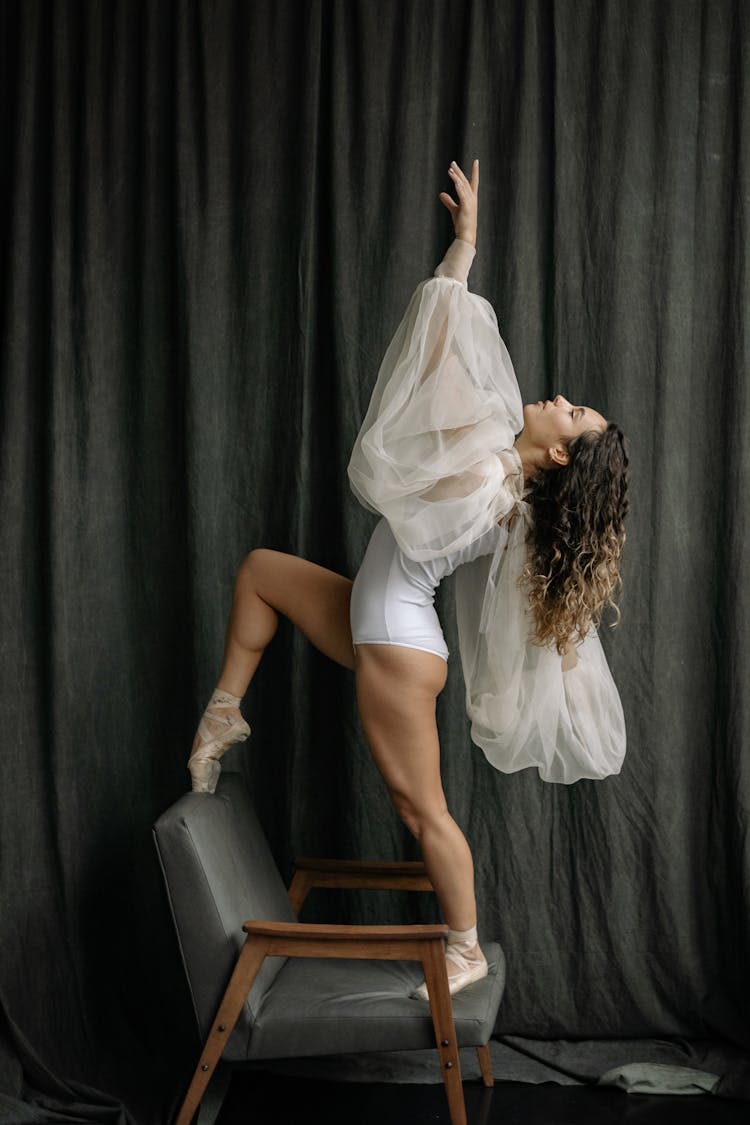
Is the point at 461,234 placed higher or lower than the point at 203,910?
higher

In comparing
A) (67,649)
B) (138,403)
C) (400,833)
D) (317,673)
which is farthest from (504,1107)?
(138,403)

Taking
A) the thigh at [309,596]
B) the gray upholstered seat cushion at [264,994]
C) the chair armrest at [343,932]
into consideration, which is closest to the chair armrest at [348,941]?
the chair armrest at [343,932]

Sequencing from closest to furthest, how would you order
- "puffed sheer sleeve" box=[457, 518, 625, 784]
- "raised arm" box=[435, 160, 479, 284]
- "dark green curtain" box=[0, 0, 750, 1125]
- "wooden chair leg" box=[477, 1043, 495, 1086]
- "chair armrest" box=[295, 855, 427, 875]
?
"raised arm" box=[435, 160, 479, 284] → "puffed sheer sleeve" box=[457, 518, 625, 784] → "wooden chair leg" box=[477, 1043, 495, 1086] → "chair armrest" box=[295, 855, 427, 875] → "dark green curtain" box=[0, 0, 750, 1125]

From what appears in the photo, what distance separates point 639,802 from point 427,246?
5.54ft

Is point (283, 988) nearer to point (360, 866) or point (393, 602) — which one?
point (360, 866)

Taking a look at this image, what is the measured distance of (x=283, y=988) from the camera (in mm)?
2668

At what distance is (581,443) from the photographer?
2.58 metres

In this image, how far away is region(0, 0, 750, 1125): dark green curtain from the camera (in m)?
3.18

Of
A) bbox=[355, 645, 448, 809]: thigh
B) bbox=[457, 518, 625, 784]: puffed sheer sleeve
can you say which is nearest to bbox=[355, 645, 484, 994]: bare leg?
bbox=[355, 645, 448, 809]: thigh

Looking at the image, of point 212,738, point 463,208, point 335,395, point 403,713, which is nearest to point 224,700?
point 212,738

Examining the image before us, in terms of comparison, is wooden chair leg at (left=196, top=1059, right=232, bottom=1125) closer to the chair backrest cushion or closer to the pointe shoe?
the chair backrest cushion

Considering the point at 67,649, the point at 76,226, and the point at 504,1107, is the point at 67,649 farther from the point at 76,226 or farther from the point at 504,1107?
the point at 504,1107

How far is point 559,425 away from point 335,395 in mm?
854

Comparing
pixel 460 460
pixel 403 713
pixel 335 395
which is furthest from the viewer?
pixel 335 395
